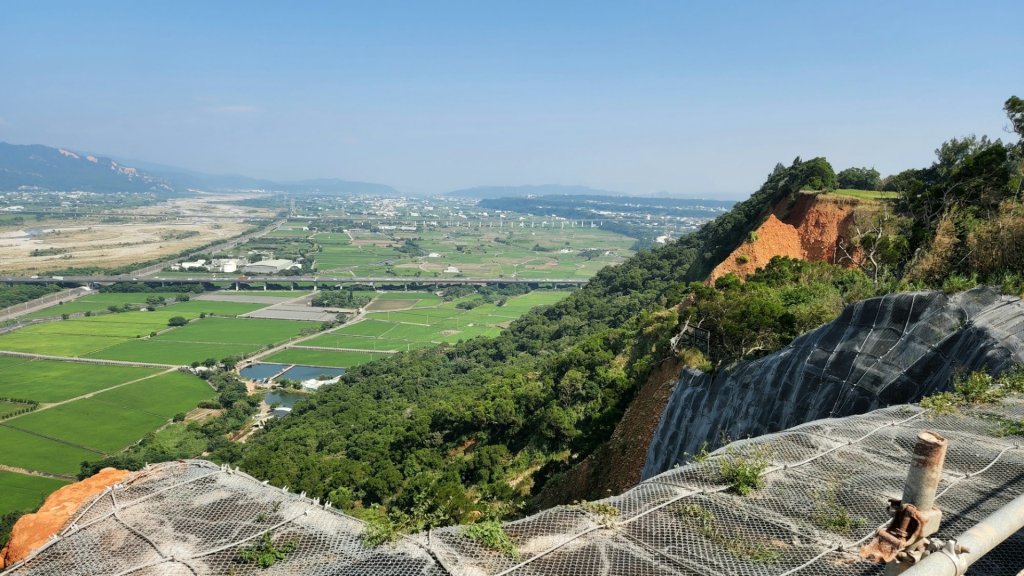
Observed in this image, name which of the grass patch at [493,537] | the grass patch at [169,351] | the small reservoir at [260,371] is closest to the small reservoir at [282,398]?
the small reservoir at [260,371]

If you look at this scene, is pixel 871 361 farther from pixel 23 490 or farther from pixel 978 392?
pixel 23 490

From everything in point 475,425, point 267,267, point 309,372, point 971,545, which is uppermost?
point 971,545

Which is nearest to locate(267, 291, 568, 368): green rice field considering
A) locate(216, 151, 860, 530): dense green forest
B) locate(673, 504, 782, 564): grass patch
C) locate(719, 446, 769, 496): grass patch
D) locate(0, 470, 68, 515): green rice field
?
locate(216, 151, 860, 530): dense green forest

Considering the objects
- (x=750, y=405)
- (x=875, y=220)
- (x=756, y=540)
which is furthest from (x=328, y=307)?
(x=756, y=540)

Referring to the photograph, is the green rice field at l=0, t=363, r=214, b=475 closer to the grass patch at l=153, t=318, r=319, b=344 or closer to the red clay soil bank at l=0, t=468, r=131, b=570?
the grass patch at l=153, t=318, r=319, b=344

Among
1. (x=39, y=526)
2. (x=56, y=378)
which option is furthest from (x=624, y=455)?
(x=56, y=378)

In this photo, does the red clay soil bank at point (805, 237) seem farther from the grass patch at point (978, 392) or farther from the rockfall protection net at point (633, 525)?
the rockfall protection net at point (633, 525)
